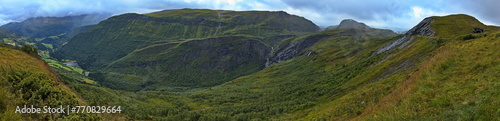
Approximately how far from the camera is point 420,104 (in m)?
21.5

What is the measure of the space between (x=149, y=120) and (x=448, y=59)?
2409 inches

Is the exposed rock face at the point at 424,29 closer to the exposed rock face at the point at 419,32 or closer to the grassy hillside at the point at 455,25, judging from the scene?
the exposed rock face at the point at 419,32

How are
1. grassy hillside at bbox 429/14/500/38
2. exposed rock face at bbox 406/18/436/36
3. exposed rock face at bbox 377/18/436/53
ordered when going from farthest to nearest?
exposed rock face at bbox 377/18/436/53 < exposed rock face at bbox 406/18/436/36 < grassy hillside at bbox 429/14/500/38

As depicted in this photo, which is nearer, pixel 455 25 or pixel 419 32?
pixel 455 25

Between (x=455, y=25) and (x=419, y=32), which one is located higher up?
(x=455, y=25)

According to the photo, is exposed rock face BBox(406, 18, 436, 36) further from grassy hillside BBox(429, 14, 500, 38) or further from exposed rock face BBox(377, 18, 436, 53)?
grassy hillside BBox(429, 14, 500, 38)

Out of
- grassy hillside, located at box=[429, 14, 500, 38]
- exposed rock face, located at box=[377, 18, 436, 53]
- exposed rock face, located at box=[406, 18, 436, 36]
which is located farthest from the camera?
exposed rock face, located at box=[377, 18, 436, 53]

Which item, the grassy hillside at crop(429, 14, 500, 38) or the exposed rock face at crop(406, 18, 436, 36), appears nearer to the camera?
the grassy hillside at crop(429, 14, 500, 38)

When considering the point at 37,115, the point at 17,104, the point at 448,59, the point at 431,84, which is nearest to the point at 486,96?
the point at 431,84

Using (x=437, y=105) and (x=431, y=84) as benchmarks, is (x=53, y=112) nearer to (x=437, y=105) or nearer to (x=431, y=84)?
(x=437, y=105)

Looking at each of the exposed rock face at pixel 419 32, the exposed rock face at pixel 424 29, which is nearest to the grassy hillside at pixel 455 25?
the exposed rock face at pixel 424 29

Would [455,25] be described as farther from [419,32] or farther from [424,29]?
[419,32]

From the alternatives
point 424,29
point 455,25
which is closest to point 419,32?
point 424,29

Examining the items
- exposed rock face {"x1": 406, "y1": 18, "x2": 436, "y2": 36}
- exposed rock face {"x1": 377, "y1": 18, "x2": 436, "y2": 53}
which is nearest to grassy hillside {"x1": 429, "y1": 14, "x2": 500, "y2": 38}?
exposed rock face {"x1": 406, "y1": 18, "x2": 436, "y2": 36}
